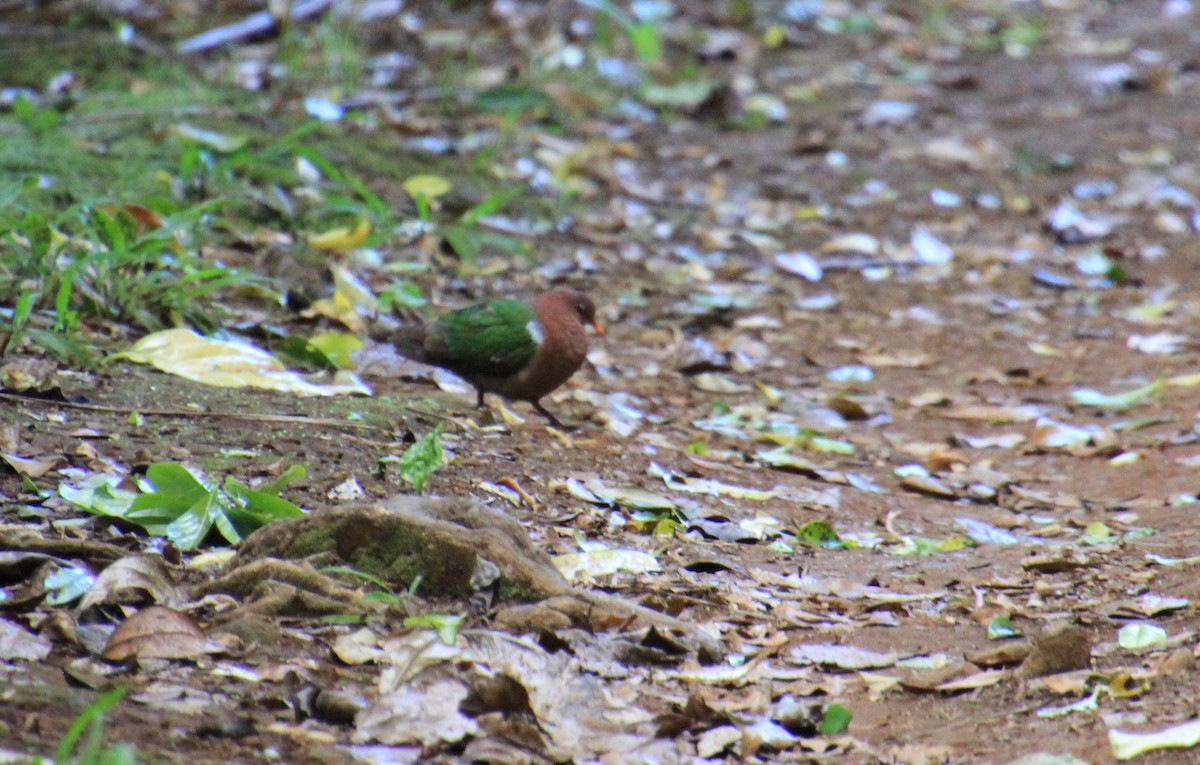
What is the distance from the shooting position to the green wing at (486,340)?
4355 millimetres

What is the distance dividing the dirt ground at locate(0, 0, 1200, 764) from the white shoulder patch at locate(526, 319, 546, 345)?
0.91ft

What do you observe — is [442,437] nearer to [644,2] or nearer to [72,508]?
[72,508]

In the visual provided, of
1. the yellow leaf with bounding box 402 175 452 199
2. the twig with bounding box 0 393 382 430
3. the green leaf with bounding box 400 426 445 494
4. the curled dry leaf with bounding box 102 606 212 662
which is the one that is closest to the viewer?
the curled dry leaf with bounding box 102 606 212 662

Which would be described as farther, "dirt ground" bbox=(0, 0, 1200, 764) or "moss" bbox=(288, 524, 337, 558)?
"moss" bbox=(288, 524, 337, 558)

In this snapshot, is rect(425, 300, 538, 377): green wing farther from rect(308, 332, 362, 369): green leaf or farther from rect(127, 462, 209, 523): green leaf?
rect(127, 462, 209, 523): green leaf

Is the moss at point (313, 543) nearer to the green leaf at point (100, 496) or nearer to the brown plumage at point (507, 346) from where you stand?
the green leaf at point (100, 496)

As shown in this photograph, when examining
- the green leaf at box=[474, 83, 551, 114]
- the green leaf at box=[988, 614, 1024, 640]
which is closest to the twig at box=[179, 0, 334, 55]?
the green leaf at box=[474, 83, 551, 114]

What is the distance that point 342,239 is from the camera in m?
5.57

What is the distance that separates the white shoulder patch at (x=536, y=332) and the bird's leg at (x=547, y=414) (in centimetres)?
24

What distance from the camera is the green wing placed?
14.3 feet

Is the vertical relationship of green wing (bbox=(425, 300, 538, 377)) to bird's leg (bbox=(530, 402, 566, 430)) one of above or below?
above

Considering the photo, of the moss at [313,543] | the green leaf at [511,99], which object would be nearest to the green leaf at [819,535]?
the moss at [313,543]

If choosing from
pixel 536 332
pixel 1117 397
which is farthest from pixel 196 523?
pixel 1117 397

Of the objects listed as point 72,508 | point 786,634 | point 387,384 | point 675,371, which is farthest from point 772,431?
point 72,508
